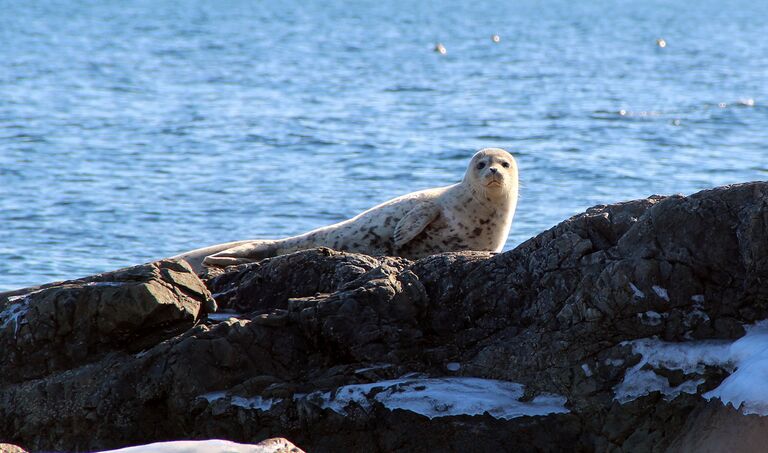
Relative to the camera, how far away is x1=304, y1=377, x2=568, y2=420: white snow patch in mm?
4633

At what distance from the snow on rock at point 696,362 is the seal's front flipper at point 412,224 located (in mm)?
2721

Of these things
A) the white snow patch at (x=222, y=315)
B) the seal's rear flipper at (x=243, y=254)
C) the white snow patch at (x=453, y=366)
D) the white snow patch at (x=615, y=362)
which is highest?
the white snow patch at (x=615, y=362)

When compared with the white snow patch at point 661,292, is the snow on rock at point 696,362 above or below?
below

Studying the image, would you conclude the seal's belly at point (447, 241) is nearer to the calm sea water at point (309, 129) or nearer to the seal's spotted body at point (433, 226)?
the seal's spotted body at point (433, 226)

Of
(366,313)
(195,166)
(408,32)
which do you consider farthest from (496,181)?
(408,32)

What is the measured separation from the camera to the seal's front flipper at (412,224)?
23.8ft

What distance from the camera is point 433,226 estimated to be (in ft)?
24.5

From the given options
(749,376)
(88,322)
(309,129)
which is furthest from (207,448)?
(309,129)

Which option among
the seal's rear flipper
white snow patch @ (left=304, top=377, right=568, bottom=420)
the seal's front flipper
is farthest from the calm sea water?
white snow patch @ (left=304, top=377, right=568, bottom=420)

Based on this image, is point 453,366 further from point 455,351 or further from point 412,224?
point 412,224

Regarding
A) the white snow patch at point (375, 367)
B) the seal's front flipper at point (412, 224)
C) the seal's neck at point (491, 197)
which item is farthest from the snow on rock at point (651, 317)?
the seal's neck at point (491, 197)

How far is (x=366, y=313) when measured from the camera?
504cm

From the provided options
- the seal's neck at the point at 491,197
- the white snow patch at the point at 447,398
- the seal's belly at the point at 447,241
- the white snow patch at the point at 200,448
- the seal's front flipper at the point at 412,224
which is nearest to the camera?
the white snow patch at the point at 200,448

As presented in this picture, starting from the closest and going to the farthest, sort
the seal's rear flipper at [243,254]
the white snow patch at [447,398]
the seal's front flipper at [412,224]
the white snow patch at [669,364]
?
the white snow patch at [669,364] < the white snow patch at [447,398] < the seal's rear flipper at [243,254] < the seal's front flipper at [412,224]
